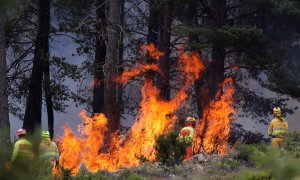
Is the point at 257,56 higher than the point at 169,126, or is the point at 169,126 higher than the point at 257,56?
the point at 257,56

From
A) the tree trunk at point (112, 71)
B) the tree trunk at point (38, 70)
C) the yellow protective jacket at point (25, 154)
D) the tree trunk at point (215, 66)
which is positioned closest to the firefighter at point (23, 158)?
the yellow protective jacket at point (25, 154)

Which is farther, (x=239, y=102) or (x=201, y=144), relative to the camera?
(x=239, y=102)

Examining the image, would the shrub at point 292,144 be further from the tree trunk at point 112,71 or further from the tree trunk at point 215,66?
the tree trunk at point 112,71

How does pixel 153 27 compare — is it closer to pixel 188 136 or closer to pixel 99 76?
pixel 99 76

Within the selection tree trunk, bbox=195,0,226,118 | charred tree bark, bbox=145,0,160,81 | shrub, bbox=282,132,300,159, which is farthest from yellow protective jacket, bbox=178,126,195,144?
charred tree bark, bbox=145,0,160,81

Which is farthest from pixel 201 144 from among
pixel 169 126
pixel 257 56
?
pixel 257 56

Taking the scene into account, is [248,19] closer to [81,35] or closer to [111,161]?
[81,35]

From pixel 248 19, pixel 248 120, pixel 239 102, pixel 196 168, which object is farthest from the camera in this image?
pixel 248 120

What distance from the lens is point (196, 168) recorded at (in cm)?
1059

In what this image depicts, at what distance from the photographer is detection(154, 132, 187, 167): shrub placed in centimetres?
1120

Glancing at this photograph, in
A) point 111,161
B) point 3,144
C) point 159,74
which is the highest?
point 159,74

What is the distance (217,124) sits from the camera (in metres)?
16.1

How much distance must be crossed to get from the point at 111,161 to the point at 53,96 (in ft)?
24.0

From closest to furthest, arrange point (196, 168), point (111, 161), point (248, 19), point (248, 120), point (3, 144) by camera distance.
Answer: point (3, 144)
point (196, 168)
point (111, 161)
point (248, 19)
point (248, 120)
